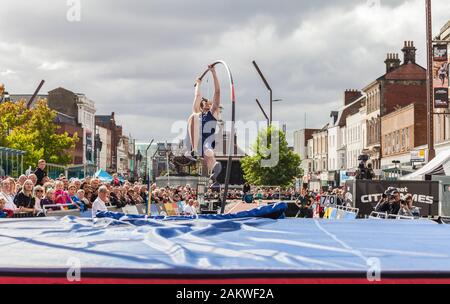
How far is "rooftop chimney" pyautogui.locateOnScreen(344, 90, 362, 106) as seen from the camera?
8356 cm

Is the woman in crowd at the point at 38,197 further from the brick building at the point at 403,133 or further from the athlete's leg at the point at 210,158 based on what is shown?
the brick building at the point at 403,133

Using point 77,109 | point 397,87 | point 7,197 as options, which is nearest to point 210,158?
point 7,197

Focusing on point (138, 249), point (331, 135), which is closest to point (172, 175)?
point (138, 249)

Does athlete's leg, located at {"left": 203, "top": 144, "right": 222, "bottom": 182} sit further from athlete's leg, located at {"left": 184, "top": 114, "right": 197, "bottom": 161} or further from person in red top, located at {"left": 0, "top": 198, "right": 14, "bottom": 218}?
person in red top, located at {"left": 0, "top": 198, "right": 14, "bottom": 218}

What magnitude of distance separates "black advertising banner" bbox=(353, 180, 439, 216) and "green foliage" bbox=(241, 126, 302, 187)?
140ft

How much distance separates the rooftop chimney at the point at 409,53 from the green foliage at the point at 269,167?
13.2 meters

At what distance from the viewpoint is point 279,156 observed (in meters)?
65.2

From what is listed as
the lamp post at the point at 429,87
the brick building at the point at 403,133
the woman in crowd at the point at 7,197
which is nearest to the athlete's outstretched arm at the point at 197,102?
the woman in crowd at the point at 7,197

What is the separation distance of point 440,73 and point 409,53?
3341 centimetres

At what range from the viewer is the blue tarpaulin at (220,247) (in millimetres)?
4711

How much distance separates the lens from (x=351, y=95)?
275 ft
